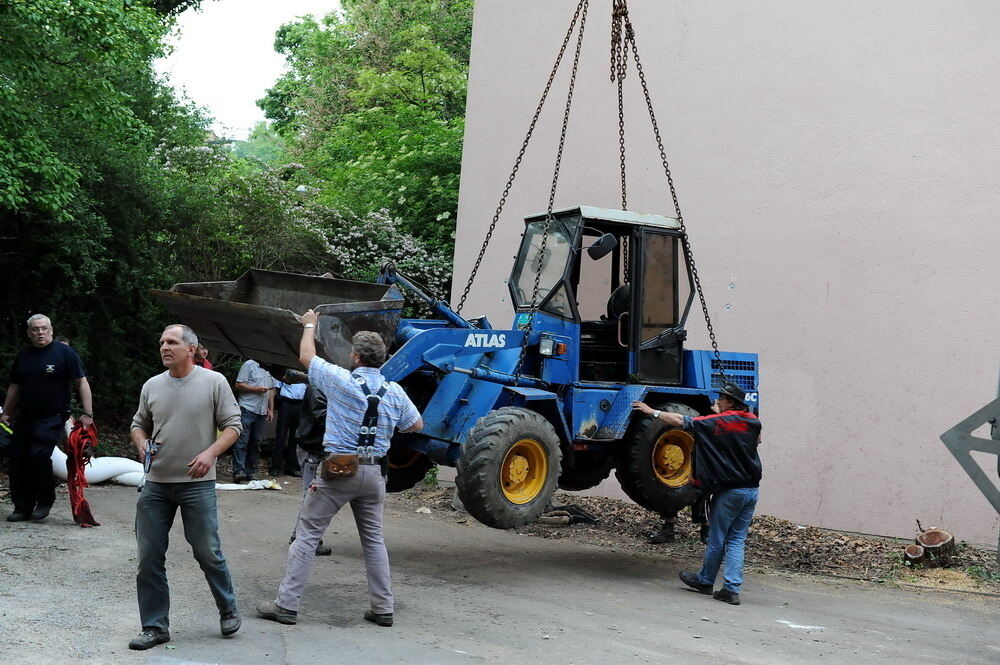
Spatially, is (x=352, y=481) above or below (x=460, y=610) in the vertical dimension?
above

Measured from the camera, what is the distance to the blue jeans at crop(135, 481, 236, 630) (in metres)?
5.58

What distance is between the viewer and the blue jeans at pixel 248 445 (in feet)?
41.3

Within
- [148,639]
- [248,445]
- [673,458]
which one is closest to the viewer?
[148,639]

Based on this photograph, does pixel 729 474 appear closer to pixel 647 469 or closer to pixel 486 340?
pixel 647 469

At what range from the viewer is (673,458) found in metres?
9.52

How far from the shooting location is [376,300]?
26.7 ft

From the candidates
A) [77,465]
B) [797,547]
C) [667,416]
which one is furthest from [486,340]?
[797,547]

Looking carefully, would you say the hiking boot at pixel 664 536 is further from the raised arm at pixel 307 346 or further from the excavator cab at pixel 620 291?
the raised arm at pixel 307 346

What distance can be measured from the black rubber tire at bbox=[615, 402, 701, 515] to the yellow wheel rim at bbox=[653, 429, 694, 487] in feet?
0.20

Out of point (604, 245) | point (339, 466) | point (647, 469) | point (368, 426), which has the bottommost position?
point (647, 469)

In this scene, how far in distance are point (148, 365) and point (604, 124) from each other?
7.42 metres

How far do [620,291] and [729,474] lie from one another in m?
2.22

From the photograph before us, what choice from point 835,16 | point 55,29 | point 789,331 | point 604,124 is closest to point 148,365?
point 55,29

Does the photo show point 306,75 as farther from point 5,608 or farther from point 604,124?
point 5,608
